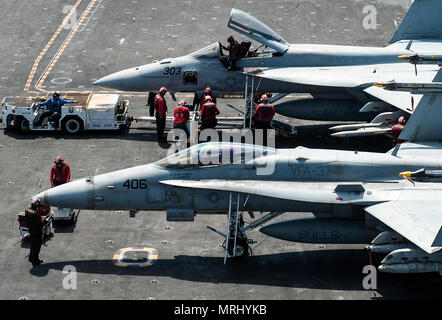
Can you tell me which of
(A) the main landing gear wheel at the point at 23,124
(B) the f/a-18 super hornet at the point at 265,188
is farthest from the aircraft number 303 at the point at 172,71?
(B) the f/a-18 super hornet at the point at 265,188

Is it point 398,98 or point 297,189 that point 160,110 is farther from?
point 297,189

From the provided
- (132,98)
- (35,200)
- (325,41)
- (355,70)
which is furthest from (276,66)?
(35,200)

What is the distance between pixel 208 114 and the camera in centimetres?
3136

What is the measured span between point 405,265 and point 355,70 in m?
13.4

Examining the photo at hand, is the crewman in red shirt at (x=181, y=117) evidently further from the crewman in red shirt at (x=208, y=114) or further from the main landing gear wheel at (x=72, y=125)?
the main landing gear wheel at (x=72, y=125)

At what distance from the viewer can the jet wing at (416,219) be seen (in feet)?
67.1

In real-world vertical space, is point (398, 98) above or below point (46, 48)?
below

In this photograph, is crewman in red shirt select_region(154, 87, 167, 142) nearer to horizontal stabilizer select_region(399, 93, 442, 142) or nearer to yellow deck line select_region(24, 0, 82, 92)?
yellow deck line select_region(24, 0, 82, 92)

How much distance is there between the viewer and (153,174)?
23.5m

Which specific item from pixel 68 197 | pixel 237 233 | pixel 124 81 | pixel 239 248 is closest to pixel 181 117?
pixel 124 81

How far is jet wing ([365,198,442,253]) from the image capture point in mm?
20453

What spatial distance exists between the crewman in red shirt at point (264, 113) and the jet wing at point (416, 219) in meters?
9.57

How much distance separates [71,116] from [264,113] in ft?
24.6
